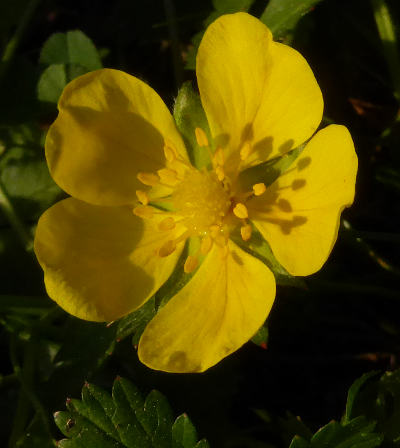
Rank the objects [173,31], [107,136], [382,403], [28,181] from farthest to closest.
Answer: [28,181], [173,31], [107,136], [382,403]

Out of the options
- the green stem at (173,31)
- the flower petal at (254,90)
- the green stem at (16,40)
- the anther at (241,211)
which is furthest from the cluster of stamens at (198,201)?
the green stem at (16,40)

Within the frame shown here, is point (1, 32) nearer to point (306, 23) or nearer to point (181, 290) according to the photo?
point (306, 23)

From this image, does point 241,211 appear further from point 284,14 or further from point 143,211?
point 284,14

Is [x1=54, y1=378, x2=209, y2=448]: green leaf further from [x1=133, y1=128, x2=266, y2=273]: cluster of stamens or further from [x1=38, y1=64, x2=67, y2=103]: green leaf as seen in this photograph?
[x1=38, y1=64, x2=67, y2=103]: green leaf

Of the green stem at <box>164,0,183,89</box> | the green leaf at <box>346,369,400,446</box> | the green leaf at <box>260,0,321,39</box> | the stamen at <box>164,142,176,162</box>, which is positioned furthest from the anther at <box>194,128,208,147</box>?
the green leaf at <box>346,369,400,446</box>

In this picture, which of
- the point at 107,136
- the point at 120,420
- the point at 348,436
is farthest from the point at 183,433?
the point at 107,136

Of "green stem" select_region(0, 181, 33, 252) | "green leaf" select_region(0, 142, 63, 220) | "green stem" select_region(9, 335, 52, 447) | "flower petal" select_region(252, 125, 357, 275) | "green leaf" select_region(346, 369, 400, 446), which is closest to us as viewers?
"flower petal" select_region(252, 125, 357, 275)

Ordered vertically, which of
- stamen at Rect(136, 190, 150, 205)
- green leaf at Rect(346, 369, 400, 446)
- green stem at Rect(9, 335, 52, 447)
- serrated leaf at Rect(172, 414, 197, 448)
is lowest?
green stem at Rect(9, 335, 52, 447)
